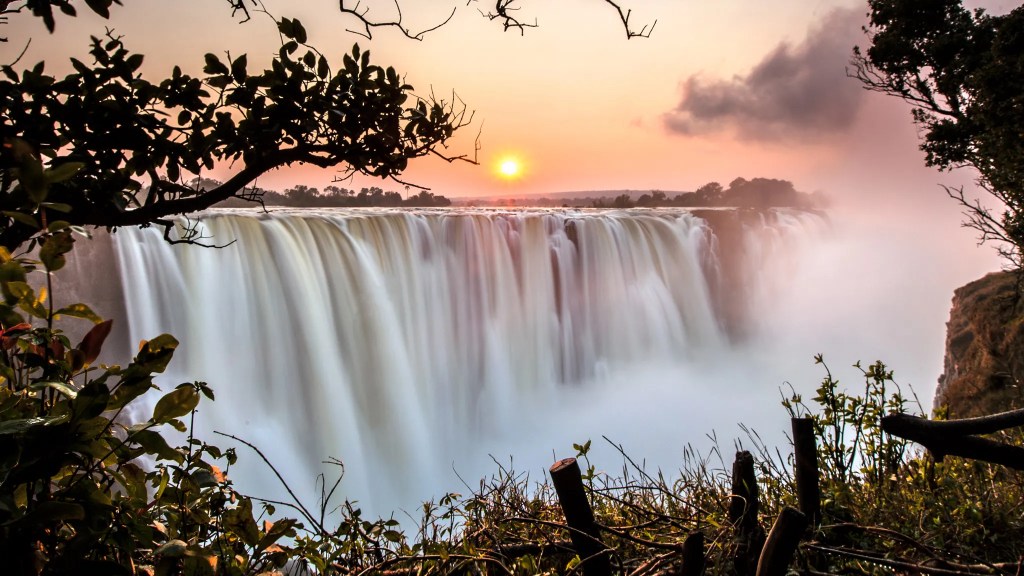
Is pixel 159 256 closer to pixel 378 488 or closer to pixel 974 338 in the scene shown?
pixel 378 488

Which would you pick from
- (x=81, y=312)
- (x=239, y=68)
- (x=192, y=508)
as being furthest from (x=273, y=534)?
(x=239, y=68)

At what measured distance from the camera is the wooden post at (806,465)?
1823 millimetres

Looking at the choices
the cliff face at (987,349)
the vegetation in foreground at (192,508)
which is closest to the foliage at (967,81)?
the cliff face at (987,349)

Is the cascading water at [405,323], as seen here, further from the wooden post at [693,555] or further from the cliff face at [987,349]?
the cliff face at [987,349]

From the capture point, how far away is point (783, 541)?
4.00ft

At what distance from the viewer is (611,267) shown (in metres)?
16.3

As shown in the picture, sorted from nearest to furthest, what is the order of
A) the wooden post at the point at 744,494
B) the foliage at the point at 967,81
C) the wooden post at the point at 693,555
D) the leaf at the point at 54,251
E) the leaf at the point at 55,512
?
1. the leaf at the point at 55,512
2. the leaf at the point at 54,251
3. the wooden post at the point at 693,555
4. the wooden post at the point at 744,494
5. the foliage at the point at 967,81

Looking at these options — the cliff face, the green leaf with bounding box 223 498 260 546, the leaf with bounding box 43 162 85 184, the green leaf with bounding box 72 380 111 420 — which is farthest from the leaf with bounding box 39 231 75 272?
the cliff face

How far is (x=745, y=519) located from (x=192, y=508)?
4.96 ft

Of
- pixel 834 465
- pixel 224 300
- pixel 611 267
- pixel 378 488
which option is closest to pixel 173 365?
pixel 224 300

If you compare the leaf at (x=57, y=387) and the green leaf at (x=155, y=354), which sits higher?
the green leaf at (x=155, y=354)

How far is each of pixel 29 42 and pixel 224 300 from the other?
9.28 m

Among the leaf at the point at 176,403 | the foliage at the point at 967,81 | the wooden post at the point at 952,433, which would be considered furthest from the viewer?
the foliage at the point at 967,81

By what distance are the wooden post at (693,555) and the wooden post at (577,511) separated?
8.6 inches
